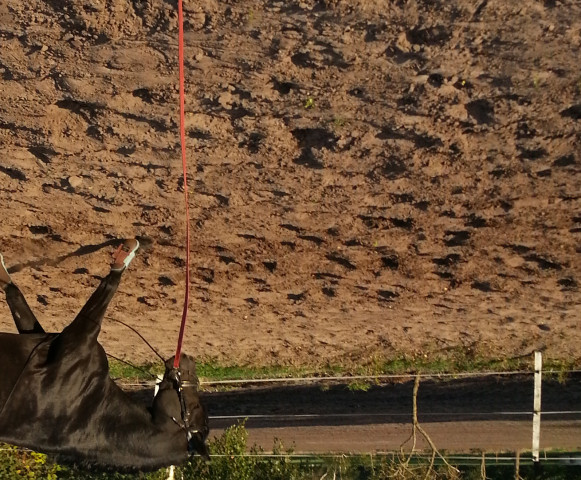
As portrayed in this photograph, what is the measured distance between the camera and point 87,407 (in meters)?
3.64

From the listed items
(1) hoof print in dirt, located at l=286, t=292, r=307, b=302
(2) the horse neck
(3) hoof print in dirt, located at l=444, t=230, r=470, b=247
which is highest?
(3) hoof print in dirt, located at l=444, t=230, r=470, b=247

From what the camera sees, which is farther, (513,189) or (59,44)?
(513,189)

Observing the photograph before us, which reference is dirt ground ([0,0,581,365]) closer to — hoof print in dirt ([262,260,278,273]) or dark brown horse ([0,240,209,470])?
hoof print in dirt ([262,260,278,273])

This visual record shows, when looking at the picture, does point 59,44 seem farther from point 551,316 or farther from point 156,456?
point 551,316

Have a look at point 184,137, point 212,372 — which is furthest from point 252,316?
point 184,137

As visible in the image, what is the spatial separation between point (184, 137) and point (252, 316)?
2005 millimetres

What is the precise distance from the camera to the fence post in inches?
203

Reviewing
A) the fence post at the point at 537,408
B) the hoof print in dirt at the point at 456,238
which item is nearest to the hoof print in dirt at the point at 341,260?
the hoof print in dirt at the point at 456,238

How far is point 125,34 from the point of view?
11.2 feet

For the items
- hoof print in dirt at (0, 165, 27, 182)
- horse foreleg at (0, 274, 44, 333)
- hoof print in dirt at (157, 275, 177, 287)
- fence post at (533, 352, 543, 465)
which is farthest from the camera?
fence post at (533, 352, 543, 465)

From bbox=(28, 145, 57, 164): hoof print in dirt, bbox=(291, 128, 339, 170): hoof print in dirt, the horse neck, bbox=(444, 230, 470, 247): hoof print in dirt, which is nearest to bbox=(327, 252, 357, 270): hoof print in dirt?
bbox=(444, 230, 470, 247): hoof print in dirt

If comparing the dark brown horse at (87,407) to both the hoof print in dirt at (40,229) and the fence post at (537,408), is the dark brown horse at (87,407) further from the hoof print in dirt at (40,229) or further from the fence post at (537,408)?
the fence post at (537,408)

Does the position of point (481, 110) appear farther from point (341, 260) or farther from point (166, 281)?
point (166, 281)

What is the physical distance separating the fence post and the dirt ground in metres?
0.12
